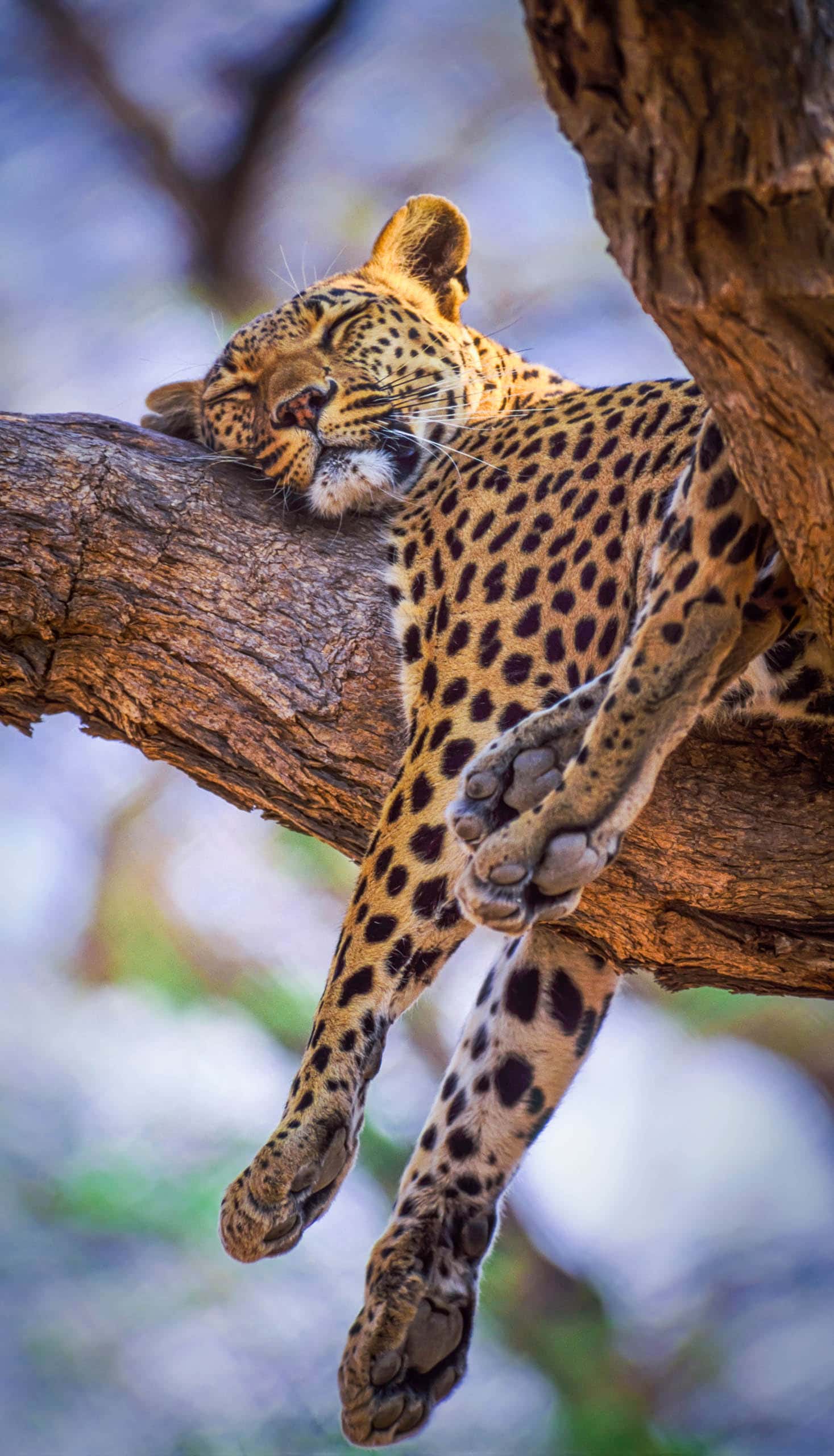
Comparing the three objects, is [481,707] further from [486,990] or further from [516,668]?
[486,990]

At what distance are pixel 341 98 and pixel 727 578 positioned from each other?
21.1ft

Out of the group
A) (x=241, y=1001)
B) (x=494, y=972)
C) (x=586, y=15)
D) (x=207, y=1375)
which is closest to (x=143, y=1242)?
(x=207, y=1375)

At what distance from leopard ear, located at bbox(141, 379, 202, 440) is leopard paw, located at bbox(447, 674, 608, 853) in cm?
225

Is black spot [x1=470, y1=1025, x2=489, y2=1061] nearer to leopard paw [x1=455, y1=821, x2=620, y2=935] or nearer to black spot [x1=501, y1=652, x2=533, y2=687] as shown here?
black spot [x1=501, y1=652, x2=533, y2=687]

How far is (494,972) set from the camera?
3.76 meters

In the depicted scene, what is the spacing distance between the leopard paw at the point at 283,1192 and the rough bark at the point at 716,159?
1968mm

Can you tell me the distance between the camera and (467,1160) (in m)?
3.48

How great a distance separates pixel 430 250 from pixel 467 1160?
2.82 meters

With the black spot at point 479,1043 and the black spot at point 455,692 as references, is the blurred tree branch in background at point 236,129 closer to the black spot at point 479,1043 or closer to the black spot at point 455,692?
the black spot at point 455,692

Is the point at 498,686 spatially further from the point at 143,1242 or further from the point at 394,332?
the point at 143,1242

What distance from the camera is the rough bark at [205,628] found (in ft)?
11.4

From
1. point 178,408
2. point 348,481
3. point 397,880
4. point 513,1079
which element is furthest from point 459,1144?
point 178,408

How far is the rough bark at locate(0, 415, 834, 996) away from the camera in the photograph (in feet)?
11.4

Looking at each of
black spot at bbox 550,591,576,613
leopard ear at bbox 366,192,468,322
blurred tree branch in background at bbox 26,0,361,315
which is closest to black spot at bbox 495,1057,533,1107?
black spot at bbox 550,591,576,613
